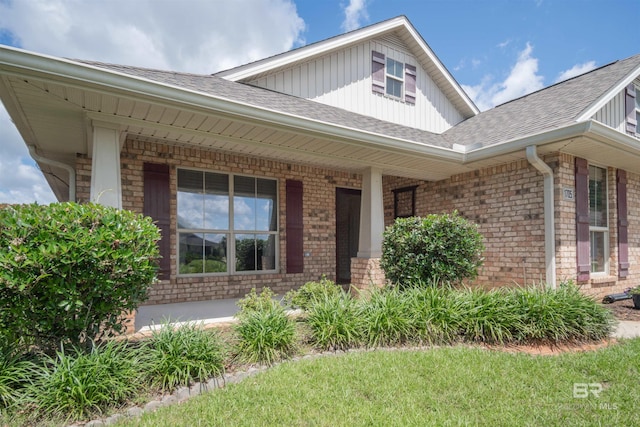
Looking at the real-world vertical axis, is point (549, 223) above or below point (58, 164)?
below

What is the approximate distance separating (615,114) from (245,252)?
27.4 ft

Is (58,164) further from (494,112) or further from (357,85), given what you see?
(494,112)

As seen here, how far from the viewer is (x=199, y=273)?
6789 mm

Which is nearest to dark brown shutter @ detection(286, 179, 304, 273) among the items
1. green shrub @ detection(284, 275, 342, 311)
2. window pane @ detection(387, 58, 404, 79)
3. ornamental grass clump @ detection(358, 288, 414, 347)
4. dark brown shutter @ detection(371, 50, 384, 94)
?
green shrub @ detection(284, 275, 342, 311)

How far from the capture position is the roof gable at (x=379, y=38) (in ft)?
24.6

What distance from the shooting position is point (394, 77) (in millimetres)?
9320

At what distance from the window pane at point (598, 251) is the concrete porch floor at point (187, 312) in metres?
7.30

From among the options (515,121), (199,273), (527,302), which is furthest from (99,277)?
(515,121)

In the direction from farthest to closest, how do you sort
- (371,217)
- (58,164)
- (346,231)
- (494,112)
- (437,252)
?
(346,231)
(494,112)
(371,217)
(58,164)
(437,252)

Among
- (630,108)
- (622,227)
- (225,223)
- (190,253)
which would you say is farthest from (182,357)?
(630,108)

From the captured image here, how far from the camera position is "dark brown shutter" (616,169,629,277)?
7.43 meters

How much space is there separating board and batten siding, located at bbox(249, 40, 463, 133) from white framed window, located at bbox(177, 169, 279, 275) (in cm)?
233

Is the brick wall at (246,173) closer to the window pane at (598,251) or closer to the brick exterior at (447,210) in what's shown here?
the brick exterior at (447,210)

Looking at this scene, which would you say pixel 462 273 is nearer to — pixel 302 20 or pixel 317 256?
pixel 317 256
